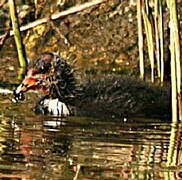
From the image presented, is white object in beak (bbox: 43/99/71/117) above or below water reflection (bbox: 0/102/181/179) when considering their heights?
above

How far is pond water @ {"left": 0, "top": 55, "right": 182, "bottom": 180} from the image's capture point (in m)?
4.31

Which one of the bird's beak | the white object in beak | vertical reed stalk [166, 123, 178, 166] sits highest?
the bird's beak

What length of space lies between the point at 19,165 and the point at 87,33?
24.6 ft

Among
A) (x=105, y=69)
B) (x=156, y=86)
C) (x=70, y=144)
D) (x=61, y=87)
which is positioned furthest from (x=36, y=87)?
(x=105, y=69)

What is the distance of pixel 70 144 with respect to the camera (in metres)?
5.37

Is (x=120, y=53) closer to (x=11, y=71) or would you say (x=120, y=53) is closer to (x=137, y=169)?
(x=11, y=71)

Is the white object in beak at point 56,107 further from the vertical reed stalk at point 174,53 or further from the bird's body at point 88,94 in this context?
the vertical reed stalk at point 174,53

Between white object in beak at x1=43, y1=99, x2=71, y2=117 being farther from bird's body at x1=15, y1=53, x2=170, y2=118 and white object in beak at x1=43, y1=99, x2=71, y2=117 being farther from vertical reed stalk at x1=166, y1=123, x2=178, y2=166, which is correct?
vertical reed stalk at x1=166, y1=123, x2=178, y2=166

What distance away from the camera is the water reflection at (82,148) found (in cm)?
431

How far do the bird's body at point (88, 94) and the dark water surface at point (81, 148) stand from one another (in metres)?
0.29

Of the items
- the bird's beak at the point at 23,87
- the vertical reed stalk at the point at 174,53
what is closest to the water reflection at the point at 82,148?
the vertical reed stalk at the point at 174,53

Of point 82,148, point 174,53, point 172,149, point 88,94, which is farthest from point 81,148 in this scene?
point 88,94

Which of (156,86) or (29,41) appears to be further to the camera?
(29,41)

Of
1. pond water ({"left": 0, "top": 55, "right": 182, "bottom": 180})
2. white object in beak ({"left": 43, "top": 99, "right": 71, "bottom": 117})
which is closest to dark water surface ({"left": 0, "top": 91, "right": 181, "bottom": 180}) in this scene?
pond water ({"left": 0, "top": 55, "right": 182, "bottom": 180})
